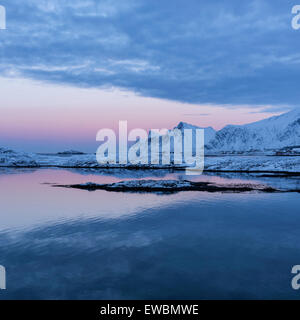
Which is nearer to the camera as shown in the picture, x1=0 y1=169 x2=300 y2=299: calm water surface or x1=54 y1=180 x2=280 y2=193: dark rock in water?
x1=0 y1=169 x2=300 y2=299: calm water surface

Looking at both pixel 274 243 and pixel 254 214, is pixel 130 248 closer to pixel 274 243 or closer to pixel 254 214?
pixel 274 243

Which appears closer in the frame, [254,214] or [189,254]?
[189,254]

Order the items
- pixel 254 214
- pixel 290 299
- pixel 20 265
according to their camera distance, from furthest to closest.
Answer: pixel 254 214 → pixel 20 265 → pixel 290 299

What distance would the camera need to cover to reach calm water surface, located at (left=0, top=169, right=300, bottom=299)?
496 inches

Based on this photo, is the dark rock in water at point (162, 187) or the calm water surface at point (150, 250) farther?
the dark rock in water at point (162, 187)

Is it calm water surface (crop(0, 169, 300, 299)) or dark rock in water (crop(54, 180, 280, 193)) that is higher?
dark rock in water (crop(54, 180, 280, 193))

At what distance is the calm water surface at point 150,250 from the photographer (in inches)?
496

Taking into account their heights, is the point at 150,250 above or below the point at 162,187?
below

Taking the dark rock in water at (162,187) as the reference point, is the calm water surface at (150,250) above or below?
below

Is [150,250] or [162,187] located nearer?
[150,250]

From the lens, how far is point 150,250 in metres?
17.5

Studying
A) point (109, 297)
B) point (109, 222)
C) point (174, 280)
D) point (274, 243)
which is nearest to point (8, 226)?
point (109, 222)
